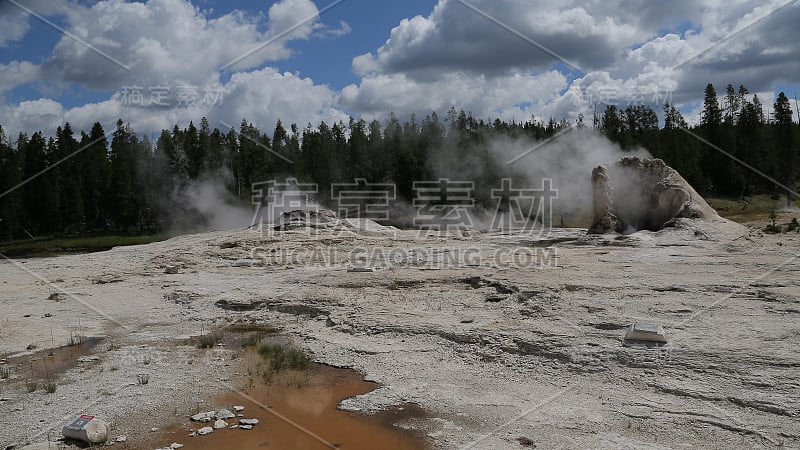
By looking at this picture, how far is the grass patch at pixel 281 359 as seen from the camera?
34.1 ft

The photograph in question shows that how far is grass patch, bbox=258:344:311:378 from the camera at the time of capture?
10.4 meters

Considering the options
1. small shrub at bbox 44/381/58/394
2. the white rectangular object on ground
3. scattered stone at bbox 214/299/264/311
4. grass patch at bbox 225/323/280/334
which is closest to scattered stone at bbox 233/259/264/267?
scattered stone at bbox 214/299/264/311

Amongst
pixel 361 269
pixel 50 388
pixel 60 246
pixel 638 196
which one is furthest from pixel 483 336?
pixel 60 246

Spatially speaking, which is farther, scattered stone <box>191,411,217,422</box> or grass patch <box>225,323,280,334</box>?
grass patch <box>225,323,280,334</box>

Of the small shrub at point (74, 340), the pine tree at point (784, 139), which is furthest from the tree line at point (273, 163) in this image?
the small shrub at point (74, 340)

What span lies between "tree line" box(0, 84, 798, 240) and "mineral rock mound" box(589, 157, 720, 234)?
77.4 feet

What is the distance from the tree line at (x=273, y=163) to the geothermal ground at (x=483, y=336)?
26.3 meters

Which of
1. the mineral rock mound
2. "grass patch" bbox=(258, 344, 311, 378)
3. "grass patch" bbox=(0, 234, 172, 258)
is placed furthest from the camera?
"grass patch" bbox=(0, 234, 172, 258)

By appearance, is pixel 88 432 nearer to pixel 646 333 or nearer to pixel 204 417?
pixel 204 417

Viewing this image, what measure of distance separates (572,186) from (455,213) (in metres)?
7.83

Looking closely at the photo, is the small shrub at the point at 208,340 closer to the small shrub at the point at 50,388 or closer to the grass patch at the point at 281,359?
the grass patch at the point at 281,359

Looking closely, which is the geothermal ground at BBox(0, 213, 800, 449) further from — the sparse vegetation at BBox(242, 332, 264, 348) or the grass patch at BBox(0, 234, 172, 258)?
the grass patch at BBox(0, 234, 172, 258)

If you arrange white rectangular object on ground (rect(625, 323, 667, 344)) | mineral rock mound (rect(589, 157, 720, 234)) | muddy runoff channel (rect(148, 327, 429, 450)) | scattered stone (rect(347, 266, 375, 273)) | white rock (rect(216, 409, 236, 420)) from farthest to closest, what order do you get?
mineral rock mound (rect(589, 157, 720, 234)) → scattered stone (rect(347, 266, 375, 273)) → white rectangular object on ground (rect(625, 323, 667, 344)) → white rock (rect(216, 409, 236, 420)) → muddy runoff channel (rect(148, 327, 429, 450))

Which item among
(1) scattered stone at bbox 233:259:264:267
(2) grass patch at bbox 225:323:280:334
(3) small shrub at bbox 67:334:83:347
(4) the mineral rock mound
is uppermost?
(4) the mineral rock mound
